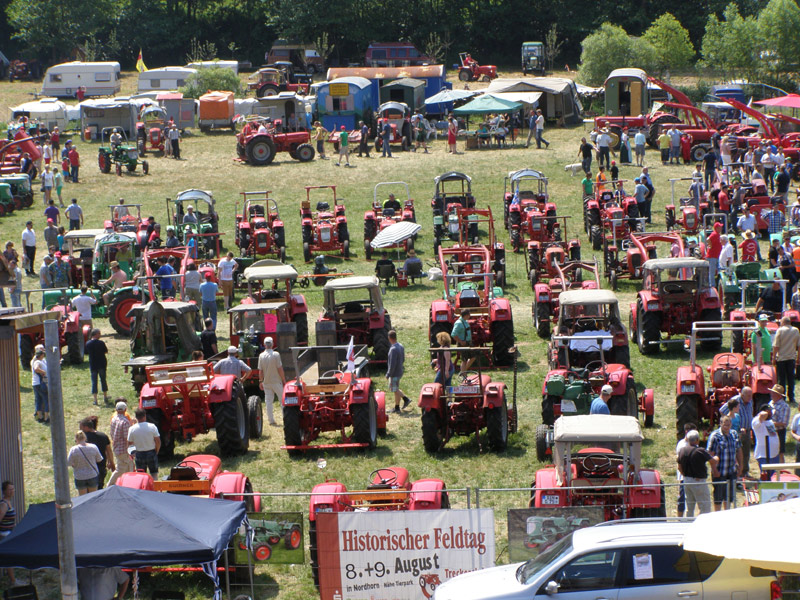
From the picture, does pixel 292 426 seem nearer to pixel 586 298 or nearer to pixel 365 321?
pixel 365 321

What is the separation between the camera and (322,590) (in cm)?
1030

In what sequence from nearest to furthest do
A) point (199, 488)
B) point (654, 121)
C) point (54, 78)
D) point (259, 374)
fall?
point (199, 488), point (259, 374), point (654, 121), point (54, 78)

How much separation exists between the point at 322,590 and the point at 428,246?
18890 mm

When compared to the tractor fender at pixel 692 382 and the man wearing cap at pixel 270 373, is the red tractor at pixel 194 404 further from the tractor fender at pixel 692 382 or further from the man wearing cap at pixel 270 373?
the tractor fender at pixel 692 382

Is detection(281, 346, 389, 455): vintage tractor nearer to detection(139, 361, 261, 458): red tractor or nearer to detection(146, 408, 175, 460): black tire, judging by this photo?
detection(139, 361, 261, 458): red tractor

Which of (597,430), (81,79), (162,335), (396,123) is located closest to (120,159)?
(396,123)

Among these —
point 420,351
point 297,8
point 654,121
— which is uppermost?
point 297,8

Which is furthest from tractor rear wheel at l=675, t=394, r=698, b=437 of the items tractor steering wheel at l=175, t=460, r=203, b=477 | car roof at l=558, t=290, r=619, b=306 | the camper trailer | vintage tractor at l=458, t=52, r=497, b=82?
the camper trailer

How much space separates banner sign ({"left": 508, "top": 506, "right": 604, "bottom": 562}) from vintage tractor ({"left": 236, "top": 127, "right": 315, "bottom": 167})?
2988 centimetres

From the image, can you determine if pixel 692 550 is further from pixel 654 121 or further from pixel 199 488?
pixel 654 121

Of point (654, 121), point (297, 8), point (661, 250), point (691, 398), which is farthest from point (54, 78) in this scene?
point (691, 398)

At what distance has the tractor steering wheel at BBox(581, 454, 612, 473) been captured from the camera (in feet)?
38.1

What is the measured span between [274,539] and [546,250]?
547 inches

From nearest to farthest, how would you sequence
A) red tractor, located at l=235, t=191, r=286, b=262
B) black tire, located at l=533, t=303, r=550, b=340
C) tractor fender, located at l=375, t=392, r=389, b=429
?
1. tractor fender, located at l=375, t=392, r=389, b=429
2. black tire, located at l=533, t=303, r=550, b=340
3. red tractor, located at l=235, t=191, r=286, b=262
